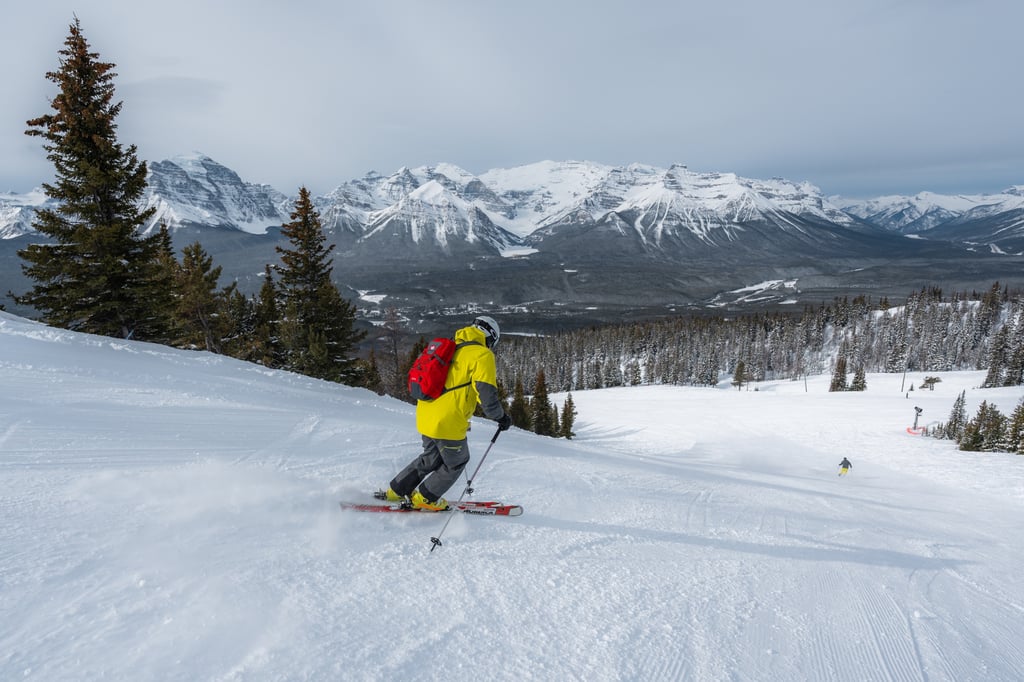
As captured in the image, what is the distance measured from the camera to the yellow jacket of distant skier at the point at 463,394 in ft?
15.8

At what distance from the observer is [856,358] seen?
122562 millimetres

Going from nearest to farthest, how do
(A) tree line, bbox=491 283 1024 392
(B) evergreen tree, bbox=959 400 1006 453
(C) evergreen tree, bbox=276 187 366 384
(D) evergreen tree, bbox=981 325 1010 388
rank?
(C) evergreen tree, bbox=276 187 366 384
(B) evergreen tree, bbox=959 400 1006 453
(D) evergreen tree, bbox=981 325 1010 388
(A) tree line, bbox=491 283 1024 392

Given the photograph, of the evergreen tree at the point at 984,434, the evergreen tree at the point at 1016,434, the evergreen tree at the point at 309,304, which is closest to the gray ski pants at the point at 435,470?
the evergreen tree at the point at 309,304

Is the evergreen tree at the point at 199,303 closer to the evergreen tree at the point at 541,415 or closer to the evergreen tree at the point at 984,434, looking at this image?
the evergreen tree at the point at 541,415

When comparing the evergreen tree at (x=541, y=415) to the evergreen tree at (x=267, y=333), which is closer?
the evergreen tree at (x=267, y=333)

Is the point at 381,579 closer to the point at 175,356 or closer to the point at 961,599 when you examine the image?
the point at 961,599

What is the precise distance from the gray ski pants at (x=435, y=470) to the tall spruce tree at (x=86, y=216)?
806 inches

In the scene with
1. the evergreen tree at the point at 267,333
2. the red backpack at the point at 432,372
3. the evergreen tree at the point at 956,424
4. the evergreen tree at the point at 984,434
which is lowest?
the evergreen tree at the point at 956,424

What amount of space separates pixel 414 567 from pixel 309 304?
26.5 meters

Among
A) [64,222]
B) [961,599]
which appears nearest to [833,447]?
[961,599]

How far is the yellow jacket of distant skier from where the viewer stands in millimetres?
4825

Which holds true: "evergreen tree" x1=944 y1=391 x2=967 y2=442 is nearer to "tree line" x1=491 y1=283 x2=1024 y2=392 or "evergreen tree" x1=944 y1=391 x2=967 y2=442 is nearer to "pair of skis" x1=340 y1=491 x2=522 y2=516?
"tree line" x1=491 y1=283 x2=1024 y2=392

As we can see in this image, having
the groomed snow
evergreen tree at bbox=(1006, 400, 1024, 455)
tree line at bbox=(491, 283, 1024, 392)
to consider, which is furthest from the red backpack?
tree line at bbox=(491, 283, 1024, 392)

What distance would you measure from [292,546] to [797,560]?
5211mm
